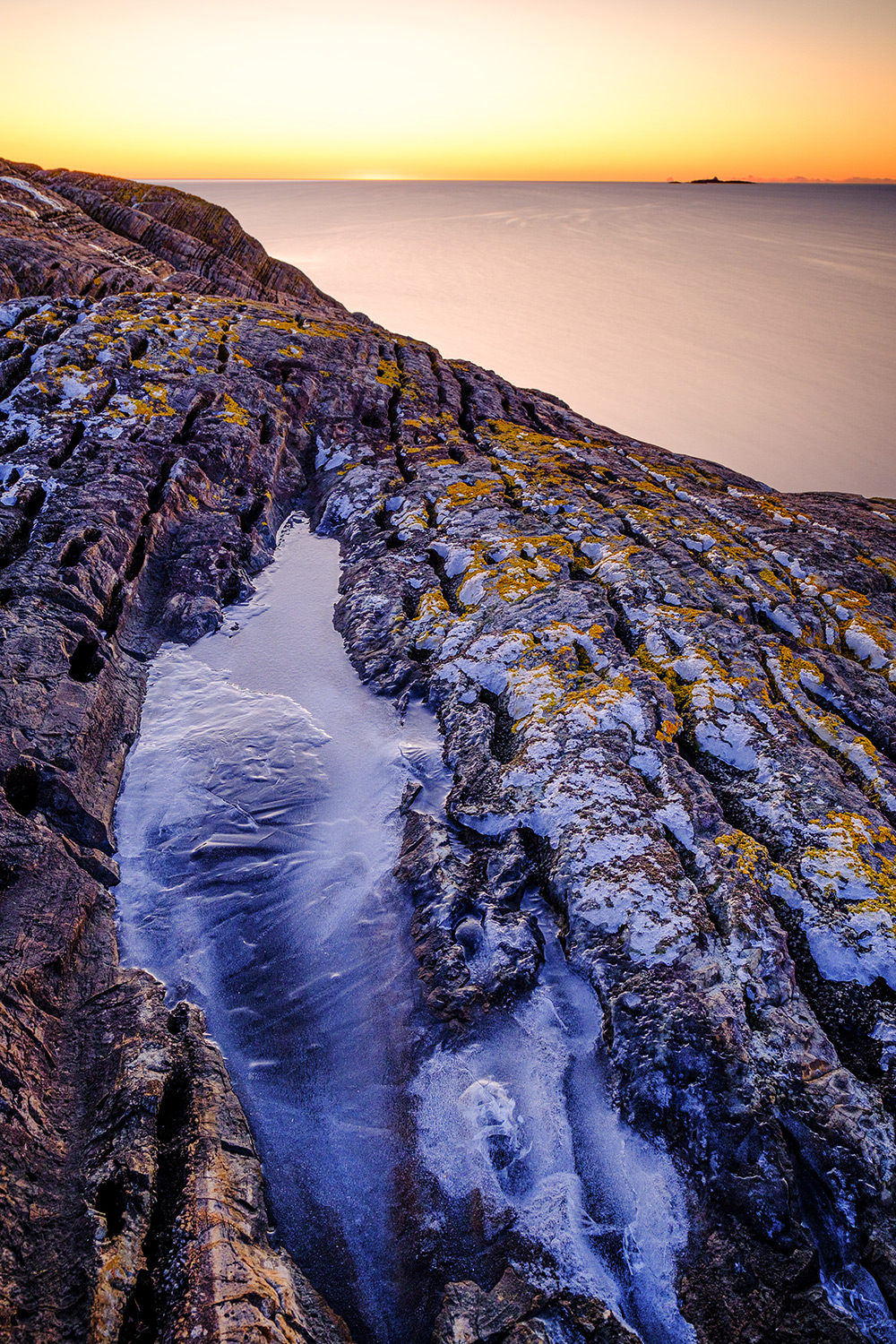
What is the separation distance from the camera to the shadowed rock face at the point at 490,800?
4.09m

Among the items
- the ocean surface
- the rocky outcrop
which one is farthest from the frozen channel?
the ocean surface

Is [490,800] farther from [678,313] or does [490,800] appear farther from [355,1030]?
[678,313]

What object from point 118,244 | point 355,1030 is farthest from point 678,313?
point 355,1030

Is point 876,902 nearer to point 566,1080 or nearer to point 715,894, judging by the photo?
point 715,894

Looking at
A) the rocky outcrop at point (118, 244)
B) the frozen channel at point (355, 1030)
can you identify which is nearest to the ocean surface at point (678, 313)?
the rocky outcrop at point (118, 244)

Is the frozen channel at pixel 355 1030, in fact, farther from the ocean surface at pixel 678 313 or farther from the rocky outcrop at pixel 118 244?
the ocean surface at pixel 678 313

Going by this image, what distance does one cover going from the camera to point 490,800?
6.93 metres

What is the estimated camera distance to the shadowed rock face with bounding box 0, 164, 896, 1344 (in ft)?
13.4

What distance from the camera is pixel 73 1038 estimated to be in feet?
16.7

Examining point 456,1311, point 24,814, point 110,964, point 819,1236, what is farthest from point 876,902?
point 24,814

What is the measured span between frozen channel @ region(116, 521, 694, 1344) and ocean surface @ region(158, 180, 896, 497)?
110 ft

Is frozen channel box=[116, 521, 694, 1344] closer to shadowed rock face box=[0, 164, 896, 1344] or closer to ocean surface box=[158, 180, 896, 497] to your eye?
shadowed rock face box=[0, 164, 896, 1344]

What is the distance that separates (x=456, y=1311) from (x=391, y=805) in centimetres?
406

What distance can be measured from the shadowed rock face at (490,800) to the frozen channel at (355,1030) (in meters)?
0.21
